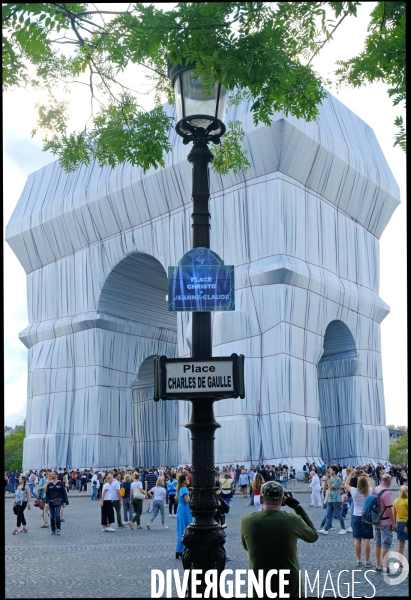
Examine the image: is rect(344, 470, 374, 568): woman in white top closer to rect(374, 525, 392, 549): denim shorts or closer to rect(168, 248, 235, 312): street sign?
rect(374, 525, 392, 549): denim shorts

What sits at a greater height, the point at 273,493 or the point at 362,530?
the point at 273,493

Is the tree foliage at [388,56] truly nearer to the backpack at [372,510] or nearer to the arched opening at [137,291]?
the backpack at [372,510]

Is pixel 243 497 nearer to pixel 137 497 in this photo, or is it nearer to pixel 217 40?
pixel 137 497

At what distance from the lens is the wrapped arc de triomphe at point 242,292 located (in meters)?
40.8

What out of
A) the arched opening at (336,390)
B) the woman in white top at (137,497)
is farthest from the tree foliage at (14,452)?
the woman in white top at (137,497)

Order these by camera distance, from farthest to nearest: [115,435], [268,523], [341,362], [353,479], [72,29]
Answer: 1. [115,435]
2. [341,362]
3. [353,479]
4. [72,29]
5. [268,523]

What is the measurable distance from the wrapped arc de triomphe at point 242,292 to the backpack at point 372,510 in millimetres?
27357

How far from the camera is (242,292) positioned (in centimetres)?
4212

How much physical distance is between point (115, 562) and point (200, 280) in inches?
297

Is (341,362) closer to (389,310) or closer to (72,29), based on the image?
(389,310)

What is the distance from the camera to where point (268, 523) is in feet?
15.9

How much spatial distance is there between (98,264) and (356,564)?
40610mm

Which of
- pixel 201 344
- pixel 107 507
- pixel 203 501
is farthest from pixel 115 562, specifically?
pixel 201 344

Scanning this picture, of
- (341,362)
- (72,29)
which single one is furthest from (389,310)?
(72,29)
